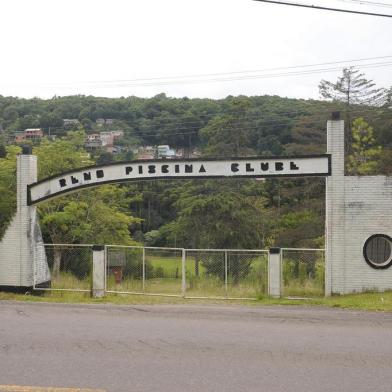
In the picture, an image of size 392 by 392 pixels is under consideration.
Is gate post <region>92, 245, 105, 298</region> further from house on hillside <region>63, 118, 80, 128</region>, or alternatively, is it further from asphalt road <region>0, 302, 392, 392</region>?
house on hillside <region>63, 118, 80, 128</region>

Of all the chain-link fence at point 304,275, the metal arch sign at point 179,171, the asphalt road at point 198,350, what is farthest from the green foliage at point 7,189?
the chain-link fence at point 304,275

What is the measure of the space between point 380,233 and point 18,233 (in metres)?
10.5

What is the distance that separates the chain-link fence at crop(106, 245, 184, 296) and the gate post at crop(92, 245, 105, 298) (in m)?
0.38

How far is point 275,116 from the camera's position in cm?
6134

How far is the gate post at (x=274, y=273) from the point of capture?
16156 millimetres

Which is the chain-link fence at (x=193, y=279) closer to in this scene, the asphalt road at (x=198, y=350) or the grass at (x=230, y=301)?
the grass at (x=230, y=301)

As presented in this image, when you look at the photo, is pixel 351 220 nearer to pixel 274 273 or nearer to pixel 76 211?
pixel 274 273

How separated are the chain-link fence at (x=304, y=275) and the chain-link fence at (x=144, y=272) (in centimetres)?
320

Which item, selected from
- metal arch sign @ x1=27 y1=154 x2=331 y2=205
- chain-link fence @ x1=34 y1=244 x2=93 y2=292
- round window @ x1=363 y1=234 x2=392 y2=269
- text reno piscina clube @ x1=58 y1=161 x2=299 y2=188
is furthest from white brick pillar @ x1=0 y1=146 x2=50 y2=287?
round window @ x1=363 y1=234 x2=392 y2=269

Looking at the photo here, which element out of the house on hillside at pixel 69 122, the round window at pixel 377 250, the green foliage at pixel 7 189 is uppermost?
the house on hillside at pixel 69 122

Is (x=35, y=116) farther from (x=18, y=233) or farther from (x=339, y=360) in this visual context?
(x=339, y=360)

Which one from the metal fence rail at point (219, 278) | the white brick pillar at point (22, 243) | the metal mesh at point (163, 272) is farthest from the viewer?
the metal mesh at point (163, 272)

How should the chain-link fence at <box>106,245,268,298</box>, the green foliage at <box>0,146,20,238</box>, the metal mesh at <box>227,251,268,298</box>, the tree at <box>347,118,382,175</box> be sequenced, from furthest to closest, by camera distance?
the tree at <box>347,118,382,175</box>, the green foliage at <box>0,146,20,238</box>, the chain-link fence at <box>106,245,268,298</box>, the metal mesh at <box>227,251,268,298</box>

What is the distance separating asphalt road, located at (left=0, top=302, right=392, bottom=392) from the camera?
6719 millimetres
